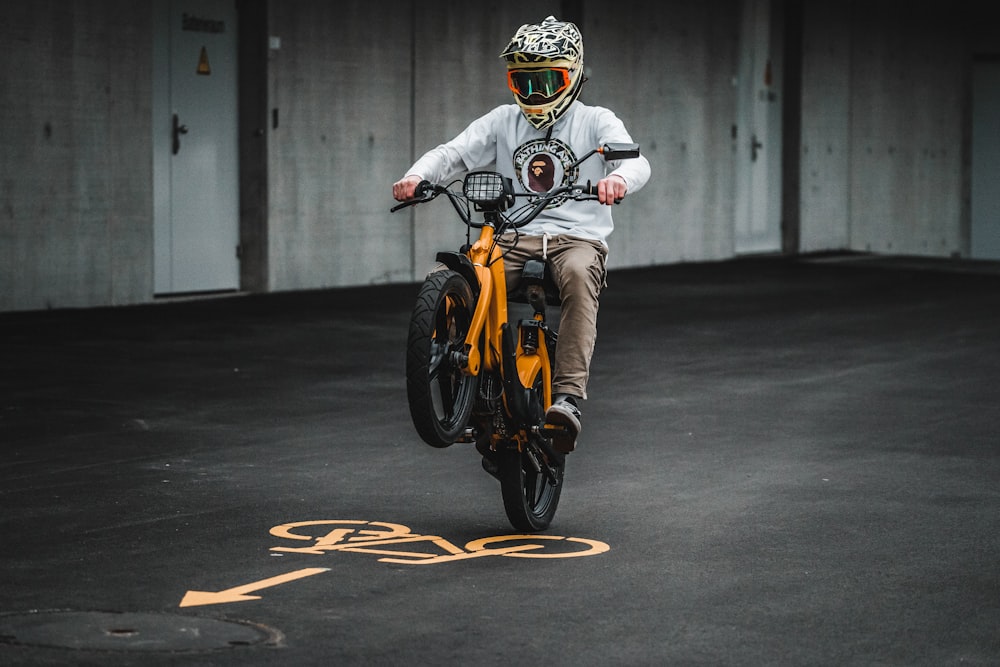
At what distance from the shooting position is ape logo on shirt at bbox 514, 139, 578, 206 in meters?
7.48

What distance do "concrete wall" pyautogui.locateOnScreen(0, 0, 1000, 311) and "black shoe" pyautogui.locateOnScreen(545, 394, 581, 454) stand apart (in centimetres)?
1007

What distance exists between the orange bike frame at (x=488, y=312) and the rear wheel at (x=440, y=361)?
54mm

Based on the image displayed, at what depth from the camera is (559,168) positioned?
294 inches

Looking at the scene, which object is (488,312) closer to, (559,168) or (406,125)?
(559,168)

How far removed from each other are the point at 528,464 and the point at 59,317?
30.9 ft

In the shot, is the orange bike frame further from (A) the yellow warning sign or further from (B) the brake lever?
(A) the yellow warning sign

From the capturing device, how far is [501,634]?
18.3 ft

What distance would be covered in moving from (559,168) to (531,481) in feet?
4.12

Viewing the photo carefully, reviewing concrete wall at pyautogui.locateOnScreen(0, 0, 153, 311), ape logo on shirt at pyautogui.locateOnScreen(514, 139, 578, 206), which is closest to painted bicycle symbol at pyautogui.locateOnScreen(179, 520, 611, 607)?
ape logo on shirt at pyautogui.locateOnScreen(514, 139, 578, 206)

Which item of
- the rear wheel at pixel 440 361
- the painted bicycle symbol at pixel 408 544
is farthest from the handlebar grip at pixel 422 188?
the painted bicycle symbol at pixel 408 544

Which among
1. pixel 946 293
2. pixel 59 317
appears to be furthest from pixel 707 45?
pixel 59 317

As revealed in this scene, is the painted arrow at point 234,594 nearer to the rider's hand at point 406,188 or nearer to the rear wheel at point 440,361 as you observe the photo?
the rear wheel at point 440,361

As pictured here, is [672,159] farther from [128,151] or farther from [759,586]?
[759,586]

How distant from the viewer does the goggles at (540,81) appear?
731 centimetres
